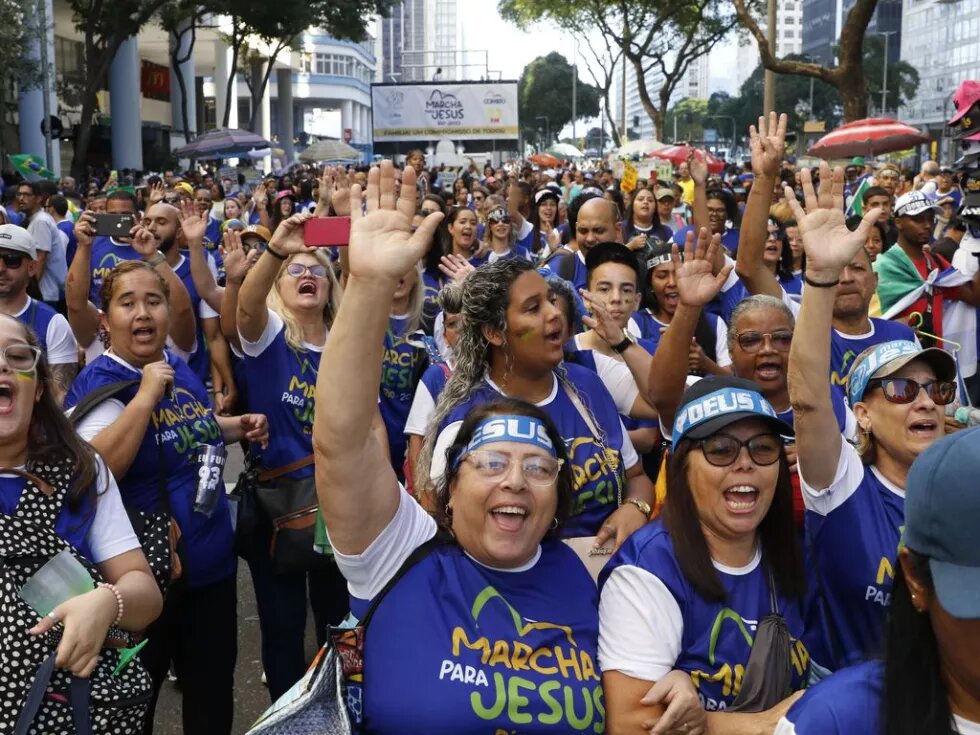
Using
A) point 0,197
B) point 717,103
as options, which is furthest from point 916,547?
point 717,103

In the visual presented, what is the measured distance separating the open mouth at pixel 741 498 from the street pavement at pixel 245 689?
9.40 ft

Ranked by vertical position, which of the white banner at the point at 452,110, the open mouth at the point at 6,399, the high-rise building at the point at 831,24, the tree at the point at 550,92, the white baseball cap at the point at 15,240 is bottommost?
the open mouth at the point at 6,399

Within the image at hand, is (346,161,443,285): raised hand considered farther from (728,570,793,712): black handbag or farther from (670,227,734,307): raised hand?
(670,227,734,307): raised hand

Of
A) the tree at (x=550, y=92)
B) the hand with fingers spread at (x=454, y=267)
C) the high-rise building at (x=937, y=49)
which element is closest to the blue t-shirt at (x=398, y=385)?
the hand with fingers spread at (x=454, y=267)

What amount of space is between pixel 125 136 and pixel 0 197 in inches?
1040

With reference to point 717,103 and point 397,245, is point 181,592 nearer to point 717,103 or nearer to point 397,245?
point 397,245

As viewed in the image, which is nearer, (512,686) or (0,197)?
(512,686)

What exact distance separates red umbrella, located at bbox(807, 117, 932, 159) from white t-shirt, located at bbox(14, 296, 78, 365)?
46.1ft

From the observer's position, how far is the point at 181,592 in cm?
401

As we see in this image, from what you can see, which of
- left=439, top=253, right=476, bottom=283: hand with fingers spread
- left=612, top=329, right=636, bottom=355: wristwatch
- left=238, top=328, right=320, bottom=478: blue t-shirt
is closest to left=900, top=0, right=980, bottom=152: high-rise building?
left=439, top=253, right=476, bottom=283: hand with fingers spread

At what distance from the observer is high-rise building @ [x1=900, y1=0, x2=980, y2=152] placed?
100688mm

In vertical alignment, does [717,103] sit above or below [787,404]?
above

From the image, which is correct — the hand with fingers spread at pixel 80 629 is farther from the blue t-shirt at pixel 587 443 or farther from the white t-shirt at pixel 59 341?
the white t-shirt at pixel 59 341

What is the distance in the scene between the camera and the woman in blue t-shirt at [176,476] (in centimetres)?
387
